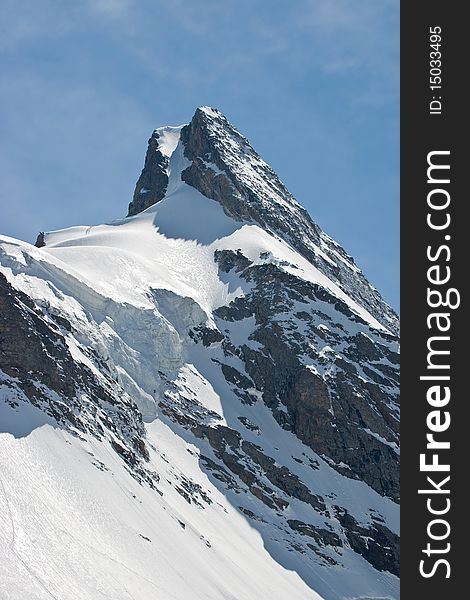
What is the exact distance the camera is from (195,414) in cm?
8938

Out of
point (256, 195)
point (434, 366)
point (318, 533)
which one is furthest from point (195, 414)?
point (434, 366)

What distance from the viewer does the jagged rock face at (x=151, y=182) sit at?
15612cm

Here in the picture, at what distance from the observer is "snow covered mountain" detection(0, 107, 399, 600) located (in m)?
54.5

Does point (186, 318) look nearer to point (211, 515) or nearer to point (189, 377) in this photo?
point (189, 377)

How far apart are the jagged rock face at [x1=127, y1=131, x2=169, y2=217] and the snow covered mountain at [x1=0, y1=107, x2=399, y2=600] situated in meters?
11.3

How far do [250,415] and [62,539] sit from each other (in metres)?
49.0

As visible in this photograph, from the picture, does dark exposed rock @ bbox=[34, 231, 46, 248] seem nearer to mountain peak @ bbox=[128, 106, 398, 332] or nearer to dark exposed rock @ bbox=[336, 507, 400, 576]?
mountain peak @ bbox=[128, 106, 398, 332]

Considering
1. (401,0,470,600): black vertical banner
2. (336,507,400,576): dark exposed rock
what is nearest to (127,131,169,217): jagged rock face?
(336,507,400,576): dark exposed rock

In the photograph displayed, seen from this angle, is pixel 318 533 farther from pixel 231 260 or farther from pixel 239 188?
pixel 239 188

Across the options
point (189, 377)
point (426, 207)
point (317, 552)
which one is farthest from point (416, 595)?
point (189, 377)

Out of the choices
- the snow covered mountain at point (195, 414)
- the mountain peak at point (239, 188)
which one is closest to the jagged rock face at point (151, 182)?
the mountain peak at point (239, 188)

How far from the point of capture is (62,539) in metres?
49.2

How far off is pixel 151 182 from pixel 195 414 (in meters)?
80.4

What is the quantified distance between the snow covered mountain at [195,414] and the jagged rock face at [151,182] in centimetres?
1134
